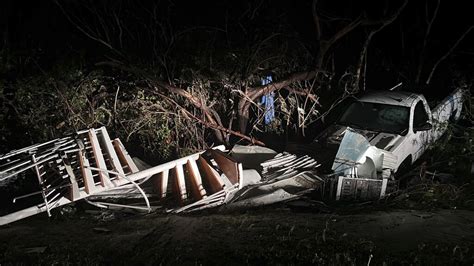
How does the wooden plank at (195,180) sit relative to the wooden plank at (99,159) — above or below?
below

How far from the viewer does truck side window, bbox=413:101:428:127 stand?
781 centimetres

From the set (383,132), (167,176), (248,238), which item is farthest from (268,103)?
(248,238)

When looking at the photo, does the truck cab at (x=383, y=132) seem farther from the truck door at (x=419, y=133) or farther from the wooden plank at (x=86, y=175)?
the wooden plank at (x=86, y=175)

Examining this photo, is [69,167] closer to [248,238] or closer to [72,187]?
[72,187]

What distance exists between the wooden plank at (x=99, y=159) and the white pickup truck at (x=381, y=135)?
3.59 m

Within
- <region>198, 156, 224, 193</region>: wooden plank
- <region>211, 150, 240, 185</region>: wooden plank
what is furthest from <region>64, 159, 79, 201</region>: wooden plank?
<region>211, 150, 240, 185</region>: wooden plank

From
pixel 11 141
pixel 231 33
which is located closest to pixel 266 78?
pixel 231 33

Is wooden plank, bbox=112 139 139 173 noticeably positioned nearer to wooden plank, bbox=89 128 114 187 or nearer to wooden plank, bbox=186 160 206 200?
wooden plank, bbox=89 128 114 187

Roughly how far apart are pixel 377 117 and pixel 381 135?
0.69 metres

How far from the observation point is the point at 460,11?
1312 cm

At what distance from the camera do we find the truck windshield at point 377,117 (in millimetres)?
7691

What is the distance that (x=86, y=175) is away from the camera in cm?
602

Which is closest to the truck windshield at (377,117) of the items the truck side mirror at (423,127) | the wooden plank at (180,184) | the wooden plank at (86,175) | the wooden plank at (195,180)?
the truck side mirror at (423,127)

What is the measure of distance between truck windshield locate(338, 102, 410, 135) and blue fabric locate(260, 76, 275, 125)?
1606 mm
